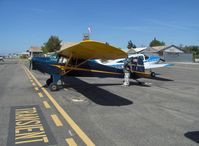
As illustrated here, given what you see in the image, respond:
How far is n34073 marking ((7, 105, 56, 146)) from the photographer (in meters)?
5.00

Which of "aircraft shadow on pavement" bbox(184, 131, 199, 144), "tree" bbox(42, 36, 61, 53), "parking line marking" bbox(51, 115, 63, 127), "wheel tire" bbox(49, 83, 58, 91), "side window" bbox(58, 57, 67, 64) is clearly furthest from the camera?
"tree" bbox(42, 36, 61, 53)

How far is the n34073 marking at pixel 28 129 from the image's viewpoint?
5000mm

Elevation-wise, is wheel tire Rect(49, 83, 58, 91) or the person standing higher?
the person standing

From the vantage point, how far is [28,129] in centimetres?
580

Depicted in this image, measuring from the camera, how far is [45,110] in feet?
25.6

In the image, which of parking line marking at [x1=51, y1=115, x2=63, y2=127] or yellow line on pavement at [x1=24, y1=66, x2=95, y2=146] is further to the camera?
parking line marking at [x1=51, y1=115, x2=63, y2=127]

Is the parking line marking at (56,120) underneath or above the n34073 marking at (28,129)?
above

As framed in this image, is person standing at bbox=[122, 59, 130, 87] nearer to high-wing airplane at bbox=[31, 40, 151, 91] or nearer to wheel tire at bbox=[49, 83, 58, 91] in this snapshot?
high-wing airplane at bbox=[31, 40, 151, 91]

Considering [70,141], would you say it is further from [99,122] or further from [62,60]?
[62,60]

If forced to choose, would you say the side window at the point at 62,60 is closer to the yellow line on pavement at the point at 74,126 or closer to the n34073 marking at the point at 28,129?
the yellow line on pavement at the point at 74,126

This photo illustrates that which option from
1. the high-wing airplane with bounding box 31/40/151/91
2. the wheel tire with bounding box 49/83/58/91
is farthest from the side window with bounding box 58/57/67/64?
the wheel tire with bounding box 49/83/58/91

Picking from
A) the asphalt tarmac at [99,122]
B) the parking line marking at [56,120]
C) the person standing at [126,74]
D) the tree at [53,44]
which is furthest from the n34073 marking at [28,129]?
the tree at [53,44]

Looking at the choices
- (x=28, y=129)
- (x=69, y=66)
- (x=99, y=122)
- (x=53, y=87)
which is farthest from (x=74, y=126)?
(x=69, y=66)

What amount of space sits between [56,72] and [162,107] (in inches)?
247
